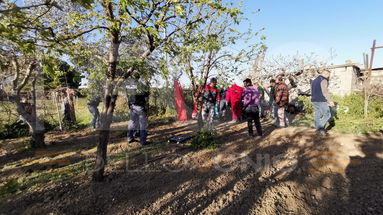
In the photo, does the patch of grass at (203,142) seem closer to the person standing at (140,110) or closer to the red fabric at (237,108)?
the person standing at (140,110)

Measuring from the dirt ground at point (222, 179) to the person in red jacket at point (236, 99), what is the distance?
2696 millimetres

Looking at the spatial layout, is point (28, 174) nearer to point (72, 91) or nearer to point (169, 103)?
point (72, 91)

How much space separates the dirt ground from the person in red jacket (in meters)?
2.70

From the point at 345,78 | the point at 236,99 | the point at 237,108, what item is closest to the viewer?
the point at 236,99

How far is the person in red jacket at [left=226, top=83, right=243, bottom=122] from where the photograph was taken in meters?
7.23

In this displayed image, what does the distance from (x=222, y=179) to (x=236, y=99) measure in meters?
4.80

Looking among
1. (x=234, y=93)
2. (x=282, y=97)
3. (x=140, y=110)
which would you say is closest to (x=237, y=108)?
(x=234, y=93)

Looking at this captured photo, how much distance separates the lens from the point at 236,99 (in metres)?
→ 7.47

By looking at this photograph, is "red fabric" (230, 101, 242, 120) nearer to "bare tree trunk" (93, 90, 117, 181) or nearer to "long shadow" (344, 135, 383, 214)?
"long shadow" (344, 135, 383, 214)

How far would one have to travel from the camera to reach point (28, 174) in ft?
12.0

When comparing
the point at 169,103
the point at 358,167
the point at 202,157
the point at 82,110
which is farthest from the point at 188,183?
the point at 82,110

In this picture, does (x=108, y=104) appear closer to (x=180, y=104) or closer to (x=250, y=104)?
(x=250, y=104)

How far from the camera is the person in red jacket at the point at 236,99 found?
23.7ft

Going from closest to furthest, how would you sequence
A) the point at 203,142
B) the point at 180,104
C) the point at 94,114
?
the point at 203,142 → the point at 94,114 → the point at 180,104
